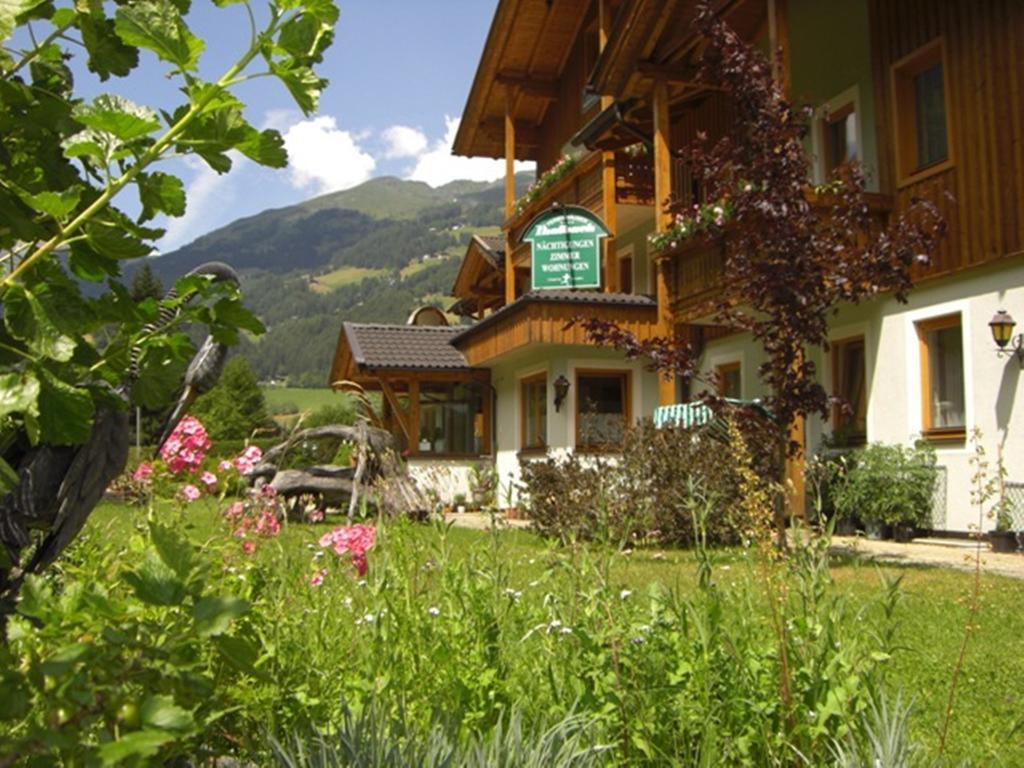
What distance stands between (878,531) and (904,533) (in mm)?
369

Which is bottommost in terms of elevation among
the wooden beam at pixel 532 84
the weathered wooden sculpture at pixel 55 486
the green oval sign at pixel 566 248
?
the weathered wooden sculpture at pixel 55 486

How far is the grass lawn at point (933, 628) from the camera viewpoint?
3.47 m

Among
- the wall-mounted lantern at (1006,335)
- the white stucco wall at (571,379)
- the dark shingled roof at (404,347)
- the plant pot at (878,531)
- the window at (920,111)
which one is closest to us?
the wall-mounted lantern at (1006,335)

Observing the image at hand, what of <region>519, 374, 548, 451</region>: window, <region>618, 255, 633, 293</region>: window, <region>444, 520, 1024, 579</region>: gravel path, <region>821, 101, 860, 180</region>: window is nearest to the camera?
<region>444, 520, 1024, 579</region>: gravel path

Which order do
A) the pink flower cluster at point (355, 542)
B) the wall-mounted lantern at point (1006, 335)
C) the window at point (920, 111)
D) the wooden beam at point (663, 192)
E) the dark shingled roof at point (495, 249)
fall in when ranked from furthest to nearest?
the dark shingled roof at point (495, 249) < the wooden beam at point (663, 192) < the window at point (920, 111) < the wall-mounted lantern at point (1006, 335) < the pink flower cluster at point (355, 542)

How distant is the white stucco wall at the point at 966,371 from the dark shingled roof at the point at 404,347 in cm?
998

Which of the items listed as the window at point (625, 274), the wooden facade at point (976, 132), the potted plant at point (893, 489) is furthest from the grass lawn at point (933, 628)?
the window at point (625, 274)

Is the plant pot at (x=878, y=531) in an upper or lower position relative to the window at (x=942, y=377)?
lower

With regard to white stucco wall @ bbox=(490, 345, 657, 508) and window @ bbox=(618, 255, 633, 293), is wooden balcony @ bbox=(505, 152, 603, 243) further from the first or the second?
white stucco wall @ bbox=(490, 345, 657, 508)

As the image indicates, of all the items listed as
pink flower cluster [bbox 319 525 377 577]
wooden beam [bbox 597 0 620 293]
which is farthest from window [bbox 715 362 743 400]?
pink flower cluster [bbox 319 525 377 577]

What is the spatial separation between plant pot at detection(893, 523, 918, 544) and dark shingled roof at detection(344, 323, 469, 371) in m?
11.4

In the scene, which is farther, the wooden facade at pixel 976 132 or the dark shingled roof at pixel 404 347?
the dark shingled roof at pixel 404 347

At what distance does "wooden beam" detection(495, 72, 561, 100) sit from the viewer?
859 inches

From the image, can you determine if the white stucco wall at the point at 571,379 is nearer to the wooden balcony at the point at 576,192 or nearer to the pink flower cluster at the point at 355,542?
the wooden balcony at the point at 576,192
